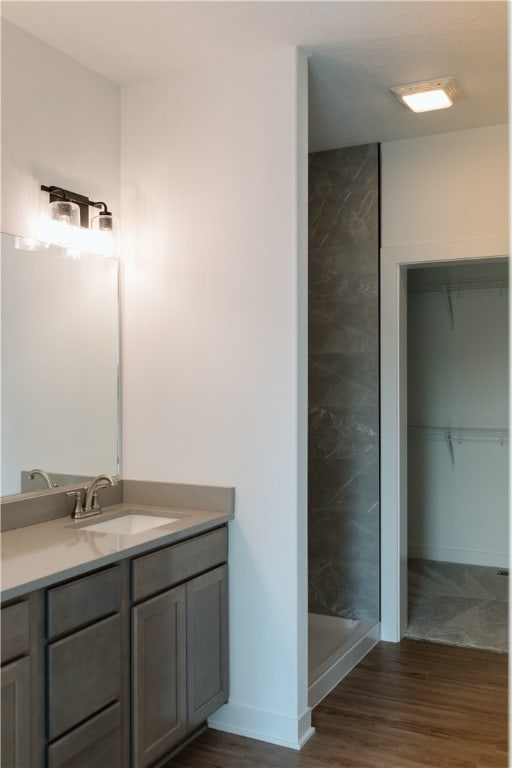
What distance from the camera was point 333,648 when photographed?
3.63m

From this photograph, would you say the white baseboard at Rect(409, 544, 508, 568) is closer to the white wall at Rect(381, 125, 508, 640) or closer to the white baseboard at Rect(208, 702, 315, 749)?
the white wall at Rect(381, 125, 508, 640)

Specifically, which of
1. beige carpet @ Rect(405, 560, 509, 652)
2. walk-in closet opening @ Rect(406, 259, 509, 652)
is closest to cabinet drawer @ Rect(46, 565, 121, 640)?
beige carpet @ Rect(405, 560, 509, 652)

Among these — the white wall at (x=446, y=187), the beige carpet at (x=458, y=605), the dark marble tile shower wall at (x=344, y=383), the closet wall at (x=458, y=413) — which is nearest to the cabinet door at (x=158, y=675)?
the dark marble tile shower wall at (x=344, y=383)

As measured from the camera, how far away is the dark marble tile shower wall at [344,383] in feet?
13.2

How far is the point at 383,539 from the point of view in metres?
4.00

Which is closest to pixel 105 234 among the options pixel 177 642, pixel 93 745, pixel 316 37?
pixel 316 37

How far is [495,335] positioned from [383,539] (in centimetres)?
223

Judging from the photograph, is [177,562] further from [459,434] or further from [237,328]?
[459,434]

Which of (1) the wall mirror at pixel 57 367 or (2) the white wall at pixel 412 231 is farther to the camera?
(2) the white wall at pixel 412 231

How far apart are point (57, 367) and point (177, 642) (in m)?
1.16

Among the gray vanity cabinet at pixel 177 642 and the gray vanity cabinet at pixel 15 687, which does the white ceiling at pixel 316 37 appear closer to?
the gray vanity cabinet at pixel 177 642

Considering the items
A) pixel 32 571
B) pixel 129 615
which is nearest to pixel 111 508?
pixel 129 615

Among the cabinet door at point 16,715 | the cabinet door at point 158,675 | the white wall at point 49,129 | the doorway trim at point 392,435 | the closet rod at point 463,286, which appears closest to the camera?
the cabinet door at point 16,715

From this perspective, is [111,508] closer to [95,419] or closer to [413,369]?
[95,419]
